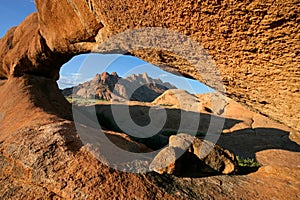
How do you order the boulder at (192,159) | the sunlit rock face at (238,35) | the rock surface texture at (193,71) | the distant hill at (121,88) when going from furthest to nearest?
the distant hill at (121,88)
the boulder at (192,159)
the rock surface texture at (193,71)
the sunlit rock face at (238,35)

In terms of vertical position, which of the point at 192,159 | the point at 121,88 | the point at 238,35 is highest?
the point at 238,35

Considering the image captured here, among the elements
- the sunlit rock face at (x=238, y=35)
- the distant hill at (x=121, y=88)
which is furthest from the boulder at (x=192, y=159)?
the distant hill at (x=121, y=88)

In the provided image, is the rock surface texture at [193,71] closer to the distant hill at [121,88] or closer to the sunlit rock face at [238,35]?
the sunlit rock face at [238,35]

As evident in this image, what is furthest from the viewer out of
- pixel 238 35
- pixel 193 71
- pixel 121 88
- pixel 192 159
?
pixel 121 88

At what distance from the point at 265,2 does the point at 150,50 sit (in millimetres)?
2329

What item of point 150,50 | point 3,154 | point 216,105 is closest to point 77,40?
point 150,50

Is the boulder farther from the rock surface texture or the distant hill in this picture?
the distant hill

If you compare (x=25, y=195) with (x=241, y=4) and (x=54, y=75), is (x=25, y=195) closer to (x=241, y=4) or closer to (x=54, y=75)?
(x=241, y=4)

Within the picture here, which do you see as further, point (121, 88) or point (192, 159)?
point (121, 88)

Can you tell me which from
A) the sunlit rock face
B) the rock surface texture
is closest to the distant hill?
the rock surface texture

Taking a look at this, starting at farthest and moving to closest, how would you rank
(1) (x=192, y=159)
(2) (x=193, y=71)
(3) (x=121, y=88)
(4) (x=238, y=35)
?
(3) (x=121, y=88), (1) (x=192, y=159), (2) (x=193, y=71), (4) (x=238, y=35)

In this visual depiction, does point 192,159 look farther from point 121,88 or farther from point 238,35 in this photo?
point 121,88

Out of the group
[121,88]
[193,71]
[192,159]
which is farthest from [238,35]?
[121,88]

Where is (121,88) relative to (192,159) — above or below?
below
